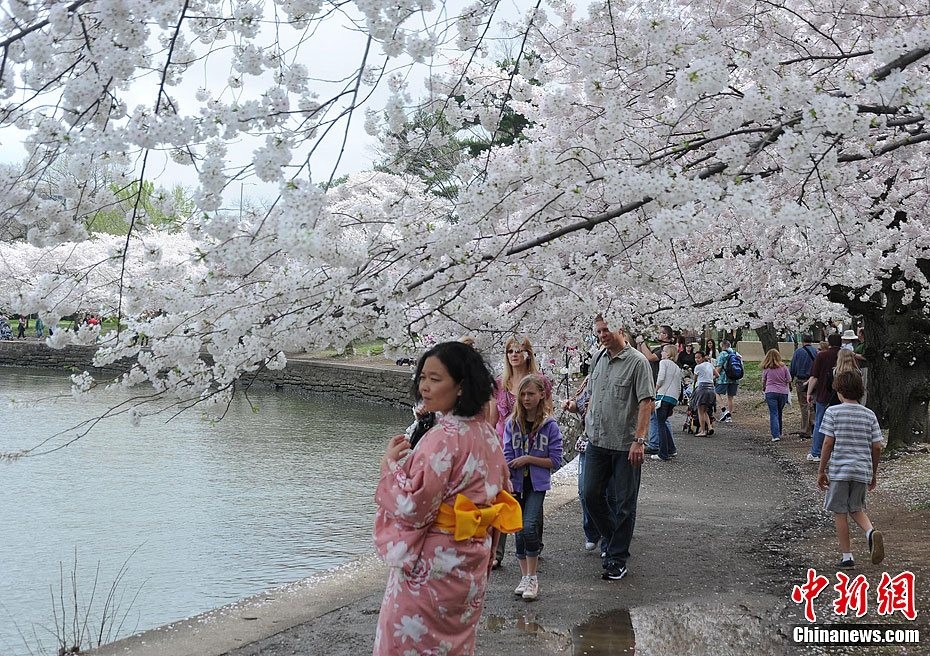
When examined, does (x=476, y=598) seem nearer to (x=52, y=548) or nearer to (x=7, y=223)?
(x=7, y=223)

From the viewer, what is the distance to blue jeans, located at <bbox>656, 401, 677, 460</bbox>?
11742 millimetres

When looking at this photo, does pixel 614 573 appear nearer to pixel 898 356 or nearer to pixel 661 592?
pixel 661 592

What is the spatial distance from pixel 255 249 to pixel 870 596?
390 centimetres

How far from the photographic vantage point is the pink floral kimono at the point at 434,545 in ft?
10.6

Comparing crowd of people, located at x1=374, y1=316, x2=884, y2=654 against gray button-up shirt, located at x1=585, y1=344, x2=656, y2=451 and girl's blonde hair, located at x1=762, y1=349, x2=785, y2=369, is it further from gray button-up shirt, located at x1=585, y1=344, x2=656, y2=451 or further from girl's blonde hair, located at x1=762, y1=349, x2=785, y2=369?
girl's blonde hair, located at x1=762, y1=349, x2=785, y2=369

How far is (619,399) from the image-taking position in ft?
19.5

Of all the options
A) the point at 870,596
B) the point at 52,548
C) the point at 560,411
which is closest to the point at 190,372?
the point at 870,596

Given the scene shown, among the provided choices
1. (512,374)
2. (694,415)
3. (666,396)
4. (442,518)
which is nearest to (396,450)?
(442,518)

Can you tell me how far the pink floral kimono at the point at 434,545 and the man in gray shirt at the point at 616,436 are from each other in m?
2.62

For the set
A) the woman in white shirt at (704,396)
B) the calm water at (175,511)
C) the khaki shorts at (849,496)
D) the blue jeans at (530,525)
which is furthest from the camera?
the woman in white shirt at (704,396)

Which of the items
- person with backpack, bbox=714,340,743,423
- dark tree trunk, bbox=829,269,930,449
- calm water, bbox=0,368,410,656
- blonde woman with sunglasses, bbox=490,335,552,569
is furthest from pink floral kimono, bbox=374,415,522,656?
person with backpack, bbox=714,340,743,423

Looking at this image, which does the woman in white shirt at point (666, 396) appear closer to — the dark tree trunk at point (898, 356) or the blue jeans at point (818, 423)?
the blue jeans at point (818, 423)

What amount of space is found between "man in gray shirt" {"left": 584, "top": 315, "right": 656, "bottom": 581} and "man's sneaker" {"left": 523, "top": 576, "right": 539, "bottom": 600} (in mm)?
596

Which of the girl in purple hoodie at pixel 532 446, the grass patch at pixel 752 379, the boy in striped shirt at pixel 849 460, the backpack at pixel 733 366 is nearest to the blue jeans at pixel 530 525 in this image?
the girl in purple hoodie at pixel 532 446
